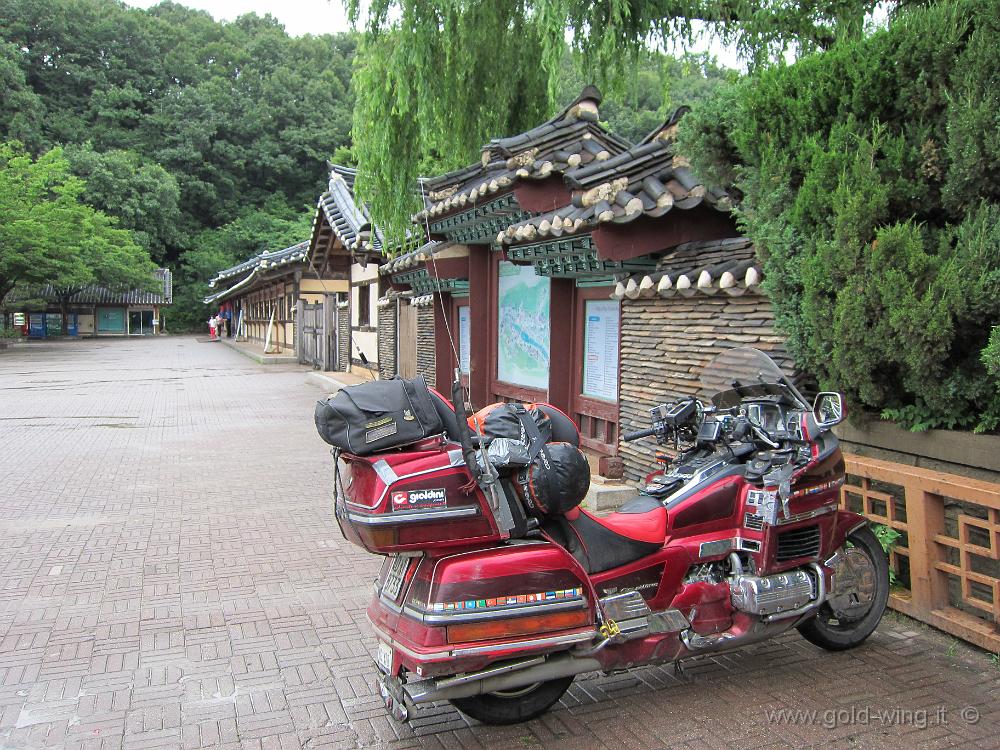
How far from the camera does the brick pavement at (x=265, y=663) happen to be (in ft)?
11.0

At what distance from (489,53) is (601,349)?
4.75 meters

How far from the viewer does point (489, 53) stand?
1032 cm

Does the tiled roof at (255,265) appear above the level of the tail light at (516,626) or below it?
above

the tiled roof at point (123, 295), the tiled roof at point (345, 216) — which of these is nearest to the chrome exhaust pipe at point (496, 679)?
the tiled roof at point (345, 216)

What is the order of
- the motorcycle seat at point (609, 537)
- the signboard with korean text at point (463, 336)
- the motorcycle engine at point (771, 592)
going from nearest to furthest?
the motorcycle seat at point (609, 537)
the motorcycle engine at point (771, 592)
the signboard with korean text at point (463, 336)

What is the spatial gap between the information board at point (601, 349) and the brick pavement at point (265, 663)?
2.96 metres

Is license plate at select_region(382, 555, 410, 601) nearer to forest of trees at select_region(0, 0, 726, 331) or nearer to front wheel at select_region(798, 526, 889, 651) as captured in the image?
front wheel at select_region(798, 526, 889, 651)

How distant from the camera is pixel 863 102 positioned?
4.38 metres

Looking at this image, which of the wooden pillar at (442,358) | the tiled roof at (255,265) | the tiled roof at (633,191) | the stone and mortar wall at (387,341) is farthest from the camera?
the tiled roof at (255,265)

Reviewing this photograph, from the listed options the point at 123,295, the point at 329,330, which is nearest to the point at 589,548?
the point at 329,330

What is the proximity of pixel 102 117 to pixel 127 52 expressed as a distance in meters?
7.71

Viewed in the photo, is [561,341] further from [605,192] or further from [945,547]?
[945,547]

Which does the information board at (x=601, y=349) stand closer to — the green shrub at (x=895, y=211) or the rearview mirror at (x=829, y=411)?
the green shrub at (x=895, y=211)

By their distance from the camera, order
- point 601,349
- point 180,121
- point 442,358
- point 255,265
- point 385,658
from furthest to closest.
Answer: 1. point 180,121
2. point 255,265
3. point 442,358
4. point 601,349
5. point 385,658
